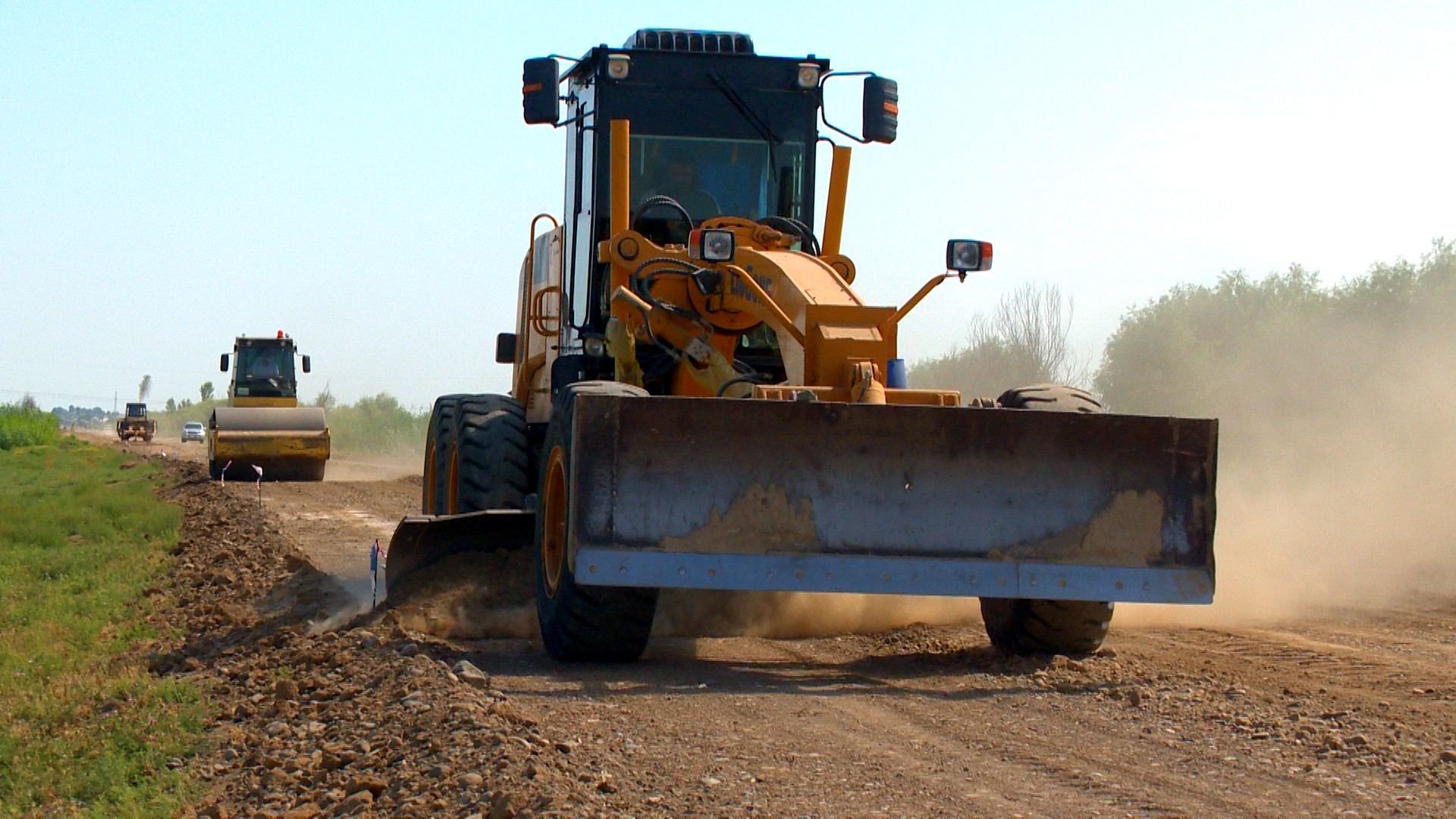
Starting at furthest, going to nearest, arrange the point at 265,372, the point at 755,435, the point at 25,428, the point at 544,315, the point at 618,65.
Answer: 1. the point at 25,428
2. the point at 265,372
3. the point at 544,315
4. the point at 618,65
5. the point at 755,435

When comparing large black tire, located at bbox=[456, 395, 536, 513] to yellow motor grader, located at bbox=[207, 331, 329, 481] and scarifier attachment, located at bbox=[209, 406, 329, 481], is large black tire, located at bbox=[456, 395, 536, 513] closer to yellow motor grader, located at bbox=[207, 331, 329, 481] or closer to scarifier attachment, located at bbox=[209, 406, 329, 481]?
yellow motor grader, located at bbox=[207, 331, 329, 481]

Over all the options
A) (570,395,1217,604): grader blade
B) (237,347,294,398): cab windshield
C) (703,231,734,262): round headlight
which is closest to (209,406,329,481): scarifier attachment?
(237,347,294,398): cab windshield

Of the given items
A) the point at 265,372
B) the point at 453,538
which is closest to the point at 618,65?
the point at 453,538

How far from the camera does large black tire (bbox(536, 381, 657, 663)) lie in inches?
288

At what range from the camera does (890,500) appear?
23.6ft

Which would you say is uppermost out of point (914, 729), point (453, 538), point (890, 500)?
→ point (890, 500)

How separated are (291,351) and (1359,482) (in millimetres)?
23135

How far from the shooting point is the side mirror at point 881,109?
9.56 m

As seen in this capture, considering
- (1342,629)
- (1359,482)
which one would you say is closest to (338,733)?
(1342,629)

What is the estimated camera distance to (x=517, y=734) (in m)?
5.73

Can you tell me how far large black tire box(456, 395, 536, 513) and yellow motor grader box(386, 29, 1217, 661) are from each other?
0.06 ft

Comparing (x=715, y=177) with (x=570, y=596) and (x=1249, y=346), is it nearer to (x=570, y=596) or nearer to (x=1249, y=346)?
(x=570, y=596)

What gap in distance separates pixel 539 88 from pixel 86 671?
4.86 metres

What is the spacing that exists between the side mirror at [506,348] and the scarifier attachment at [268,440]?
17.8 metres
